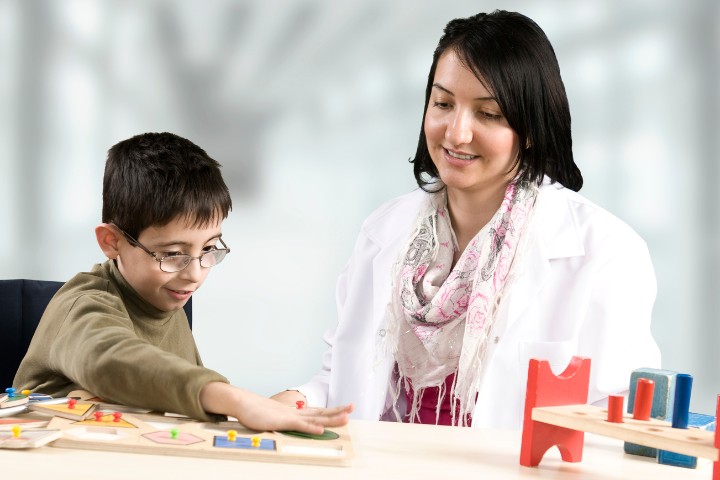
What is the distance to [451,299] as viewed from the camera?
1.98 m

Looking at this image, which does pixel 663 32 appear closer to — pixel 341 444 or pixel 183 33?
pixel 183 33

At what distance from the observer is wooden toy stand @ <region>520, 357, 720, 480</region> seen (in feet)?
3.24

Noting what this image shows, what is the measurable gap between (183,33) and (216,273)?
98 centimetres

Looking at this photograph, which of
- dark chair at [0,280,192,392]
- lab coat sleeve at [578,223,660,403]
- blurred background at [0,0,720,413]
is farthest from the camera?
blurred background at [0,0,720,413]

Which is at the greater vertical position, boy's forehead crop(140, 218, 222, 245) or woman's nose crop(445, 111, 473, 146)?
woman's nose crop(445, 111, 473, 146)

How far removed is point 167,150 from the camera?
5.33 ft

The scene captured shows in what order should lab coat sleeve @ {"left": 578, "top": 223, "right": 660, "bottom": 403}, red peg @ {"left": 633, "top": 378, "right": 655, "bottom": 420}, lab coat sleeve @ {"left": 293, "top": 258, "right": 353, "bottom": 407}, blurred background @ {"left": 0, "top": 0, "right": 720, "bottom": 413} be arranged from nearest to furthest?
red peg @ {"left": 633, "top": 378, "right": 655, "bottom": 420} < lab coat sleeve @ {"left": 578, "top": 223, "right": 660, "bottom": 403} < lab coat sleeve @ {"left": 293, "top": 258, "right": 353, "bottom": 407} < blurred background @ {"left": 0, "top": 0, "right": 720, "bottom": 413}

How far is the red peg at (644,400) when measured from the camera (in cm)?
108

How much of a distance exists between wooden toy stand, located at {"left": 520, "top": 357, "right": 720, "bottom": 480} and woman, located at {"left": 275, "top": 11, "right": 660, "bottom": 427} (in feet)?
2.18

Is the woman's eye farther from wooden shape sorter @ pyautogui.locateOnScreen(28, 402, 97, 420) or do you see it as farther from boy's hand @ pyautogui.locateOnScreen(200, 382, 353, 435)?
wooden shape sorter @ pyautogui.locateOnScreen(28, 402, 97, 420)

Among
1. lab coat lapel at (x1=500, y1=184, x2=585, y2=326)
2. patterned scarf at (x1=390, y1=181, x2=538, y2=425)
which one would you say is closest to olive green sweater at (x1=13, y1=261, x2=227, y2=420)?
patterned scarf at (x1=390, y1=181, x2=538, y2=425)

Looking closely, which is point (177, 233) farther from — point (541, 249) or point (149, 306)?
point (541, 249)

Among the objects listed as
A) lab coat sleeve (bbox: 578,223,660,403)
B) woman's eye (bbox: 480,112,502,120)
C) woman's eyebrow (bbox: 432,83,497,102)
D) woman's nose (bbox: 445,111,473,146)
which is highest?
woman's eyebrow (bbox: 432,83,497,102)

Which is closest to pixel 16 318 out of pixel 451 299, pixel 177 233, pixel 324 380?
pixel 177 233
